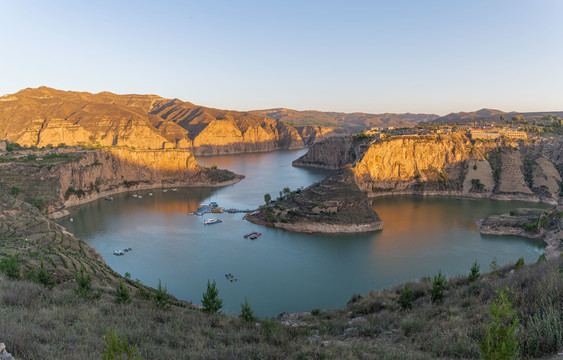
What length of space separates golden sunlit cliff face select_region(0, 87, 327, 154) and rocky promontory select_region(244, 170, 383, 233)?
63.7 m

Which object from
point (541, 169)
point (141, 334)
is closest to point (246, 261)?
point (141, 334)

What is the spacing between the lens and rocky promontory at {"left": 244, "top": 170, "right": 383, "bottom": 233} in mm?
37500

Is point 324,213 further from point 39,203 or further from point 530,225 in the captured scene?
point 39,203

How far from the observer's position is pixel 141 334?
7.60m

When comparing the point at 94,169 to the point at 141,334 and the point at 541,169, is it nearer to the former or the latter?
the point at 141,334

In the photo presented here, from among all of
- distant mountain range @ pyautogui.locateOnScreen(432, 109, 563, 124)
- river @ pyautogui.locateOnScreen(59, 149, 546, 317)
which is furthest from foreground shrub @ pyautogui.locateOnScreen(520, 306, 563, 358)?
distant mountain range @ pyautogui.locateOnScreen(432, 109, 563, 124)

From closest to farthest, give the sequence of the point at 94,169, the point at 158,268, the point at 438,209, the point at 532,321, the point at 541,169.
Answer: the point at 532,321, the point at 158,268, the point at 438,209, the point at 541,169, the point at 94,169

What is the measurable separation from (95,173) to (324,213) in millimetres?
45138

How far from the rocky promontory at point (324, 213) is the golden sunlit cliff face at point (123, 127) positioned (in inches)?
2509

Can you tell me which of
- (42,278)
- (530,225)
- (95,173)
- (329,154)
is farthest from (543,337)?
(329,154)

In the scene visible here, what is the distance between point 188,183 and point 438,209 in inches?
1999

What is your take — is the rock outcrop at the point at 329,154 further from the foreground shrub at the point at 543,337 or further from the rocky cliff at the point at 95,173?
the foreground shrub at the point at 543,337

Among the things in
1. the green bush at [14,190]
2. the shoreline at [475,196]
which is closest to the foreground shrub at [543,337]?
the shoreline at [475,196]

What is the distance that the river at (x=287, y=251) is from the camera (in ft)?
79.7
